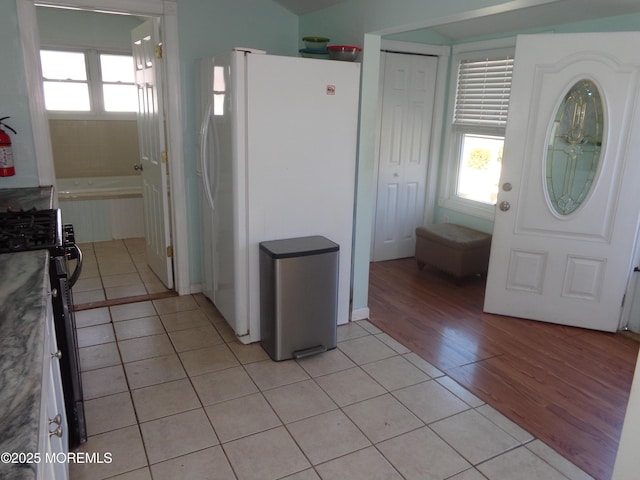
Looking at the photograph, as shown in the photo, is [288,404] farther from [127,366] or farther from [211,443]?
[127,366]

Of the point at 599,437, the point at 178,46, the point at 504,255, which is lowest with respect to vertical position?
the point at 599,437

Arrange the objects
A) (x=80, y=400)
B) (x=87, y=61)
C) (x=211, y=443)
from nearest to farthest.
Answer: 1. (x=80, y=400)
2. (x=211, y=443)
3. (x=87, y=61)

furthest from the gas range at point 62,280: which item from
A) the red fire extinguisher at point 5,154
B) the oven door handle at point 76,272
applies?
the red fire extinguisher at point 5,154

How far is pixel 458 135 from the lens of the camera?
4613mm

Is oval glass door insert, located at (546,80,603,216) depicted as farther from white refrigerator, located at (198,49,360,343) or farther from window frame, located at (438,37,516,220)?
white refrigerator, located at (198,49,360,343)

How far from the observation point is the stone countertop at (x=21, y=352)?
801mm

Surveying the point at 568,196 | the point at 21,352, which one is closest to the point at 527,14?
the point at 568,196

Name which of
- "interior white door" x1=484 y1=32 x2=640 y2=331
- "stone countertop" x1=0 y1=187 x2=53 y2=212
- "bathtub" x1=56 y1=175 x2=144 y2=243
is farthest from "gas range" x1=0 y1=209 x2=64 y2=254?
"bathtub" x1=56 y1=175 x2=144 y2=243

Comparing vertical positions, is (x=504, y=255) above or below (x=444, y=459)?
above

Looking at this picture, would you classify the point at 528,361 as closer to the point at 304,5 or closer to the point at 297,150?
the point at 297,150

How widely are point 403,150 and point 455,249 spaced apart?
116 centimetres

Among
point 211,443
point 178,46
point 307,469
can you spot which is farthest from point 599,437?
point 178,46

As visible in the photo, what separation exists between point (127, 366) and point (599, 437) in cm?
247

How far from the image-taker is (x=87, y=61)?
17.5 ft
